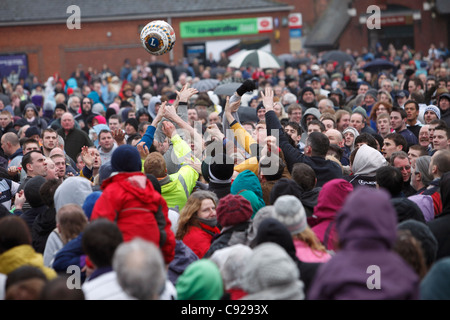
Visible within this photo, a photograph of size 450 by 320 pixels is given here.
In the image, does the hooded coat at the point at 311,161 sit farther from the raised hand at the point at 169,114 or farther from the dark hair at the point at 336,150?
the dark hair at the point at 336,150

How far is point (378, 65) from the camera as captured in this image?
21.8m

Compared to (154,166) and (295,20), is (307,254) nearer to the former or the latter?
(154,166)

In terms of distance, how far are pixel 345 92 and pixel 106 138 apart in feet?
31.0

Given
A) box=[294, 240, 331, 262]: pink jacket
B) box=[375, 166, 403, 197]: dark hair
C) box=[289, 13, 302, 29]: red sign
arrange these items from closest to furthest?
box=[294, 240, 331, 262]: pink jacket
box=[375, 166, 403, 197]: dark hair
box=[289, 13, 302, 29]: red sign

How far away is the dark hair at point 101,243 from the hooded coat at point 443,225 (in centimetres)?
285

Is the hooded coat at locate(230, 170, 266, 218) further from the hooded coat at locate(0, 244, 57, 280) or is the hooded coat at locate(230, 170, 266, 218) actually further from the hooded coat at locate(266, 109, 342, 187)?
the hooded coat at locate(0, 244, 57, 280)

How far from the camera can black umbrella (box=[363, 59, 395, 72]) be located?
2152cm

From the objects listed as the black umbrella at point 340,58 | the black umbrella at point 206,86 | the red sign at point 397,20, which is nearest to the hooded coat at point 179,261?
the black umbrella at point 206,86

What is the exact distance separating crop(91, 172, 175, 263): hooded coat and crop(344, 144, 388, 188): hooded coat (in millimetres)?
2823

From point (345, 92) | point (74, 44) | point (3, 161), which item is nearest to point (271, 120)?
point (3, 161)

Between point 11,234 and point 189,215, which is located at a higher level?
point 11,234

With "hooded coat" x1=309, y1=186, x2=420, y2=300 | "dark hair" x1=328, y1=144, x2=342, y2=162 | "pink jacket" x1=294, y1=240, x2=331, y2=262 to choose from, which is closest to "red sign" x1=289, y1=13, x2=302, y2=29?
"dark hair" x1=328, y1=144, x2=342, y2=162

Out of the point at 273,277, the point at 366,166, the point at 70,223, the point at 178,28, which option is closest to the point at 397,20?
the point at 178,28

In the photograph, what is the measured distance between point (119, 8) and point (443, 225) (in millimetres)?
33364
